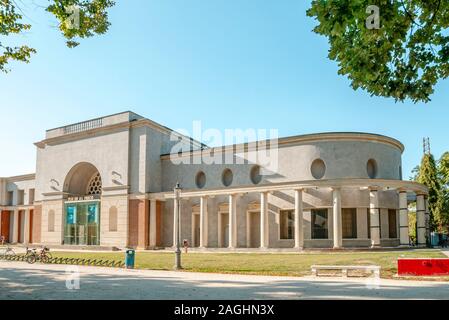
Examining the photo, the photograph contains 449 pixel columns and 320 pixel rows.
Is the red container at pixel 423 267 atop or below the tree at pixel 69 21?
below

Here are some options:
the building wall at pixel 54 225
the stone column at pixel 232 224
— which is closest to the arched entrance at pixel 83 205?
the building wall at pixel 54 225

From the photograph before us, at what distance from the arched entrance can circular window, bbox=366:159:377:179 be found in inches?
983

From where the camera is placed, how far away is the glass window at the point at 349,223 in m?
32.3

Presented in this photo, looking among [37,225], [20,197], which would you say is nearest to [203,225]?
[37,225]

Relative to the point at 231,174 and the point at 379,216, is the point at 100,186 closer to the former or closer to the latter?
the point at 231,174

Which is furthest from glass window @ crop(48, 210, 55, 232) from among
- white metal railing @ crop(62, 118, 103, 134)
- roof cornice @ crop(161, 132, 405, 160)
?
roof cornice @ crop(161, 132, 405, 160)

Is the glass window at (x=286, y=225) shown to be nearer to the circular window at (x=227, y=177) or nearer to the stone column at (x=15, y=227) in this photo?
the circular window at (x=227, y=177)

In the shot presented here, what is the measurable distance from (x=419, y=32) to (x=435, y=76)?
119 cm

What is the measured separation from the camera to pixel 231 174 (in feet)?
122

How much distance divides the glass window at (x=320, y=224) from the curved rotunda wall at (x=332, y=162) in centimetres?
259

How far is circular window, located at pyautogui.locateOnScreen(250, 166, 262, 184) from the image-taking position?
35.6m

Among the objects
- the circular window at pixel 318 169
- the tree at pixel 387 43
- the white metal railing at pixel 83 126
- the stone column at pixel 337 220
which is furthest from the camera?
the white metal railing at pixel 83 126
